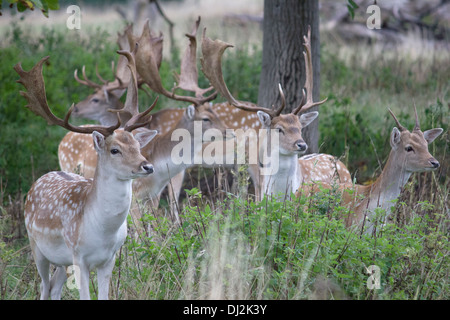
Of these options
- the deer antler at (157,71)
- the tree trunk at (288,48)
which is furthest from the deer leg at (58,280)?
the tree trunk at (288,48)

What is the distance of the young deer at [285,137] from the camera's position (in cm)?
595

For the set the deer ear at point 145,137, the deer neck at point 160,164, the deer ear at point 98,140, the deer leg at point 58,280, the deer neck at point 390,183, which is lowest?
the deer leg at point 58,280

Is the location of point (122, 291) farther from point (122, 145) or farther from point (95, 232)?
point (122, 145)

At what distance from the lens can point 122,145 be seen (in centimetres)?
437

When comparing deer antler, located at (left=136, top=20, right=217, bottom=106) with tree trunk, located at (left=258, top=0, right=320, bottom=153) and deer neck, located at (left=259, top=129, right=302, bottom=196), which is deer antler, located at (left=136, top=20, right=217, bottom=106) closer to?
tree trunk, located at (left=258, top=0, right=320, bottom=153)

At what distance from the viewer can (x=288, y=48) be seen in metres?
6.94

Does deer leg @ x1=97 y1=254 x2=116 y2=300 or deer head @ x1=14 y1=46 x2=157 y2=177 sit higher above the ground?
deer head @ x1=14 y1=46 x2=157 y2=177

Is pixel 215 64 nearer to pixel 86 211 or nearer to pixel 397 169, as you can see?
pixel 397 169

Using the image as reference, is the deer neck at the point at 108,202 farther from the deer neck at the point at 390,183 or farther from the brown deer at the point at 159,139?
the deer neck at the point at 390,183

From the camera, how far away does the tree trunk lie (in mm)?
6875

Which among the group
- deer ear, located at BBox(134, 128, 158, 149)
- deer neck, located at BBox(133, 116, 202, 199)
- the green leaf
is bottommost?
deer neck, located at BBox(133, 116, 202, 199)

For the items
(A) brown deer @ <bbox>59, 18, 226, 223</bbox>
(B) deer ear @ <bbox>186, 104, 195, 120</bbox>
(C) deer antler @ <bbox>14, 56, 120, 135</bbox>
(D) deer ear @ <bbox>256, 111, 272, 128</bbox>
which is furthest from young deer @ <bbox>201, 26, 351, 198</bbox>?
(C) deer antler @ <bbox>14, 56, 120, 135</bbox>

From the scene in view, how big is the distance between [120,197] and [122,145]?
13.9 inches
